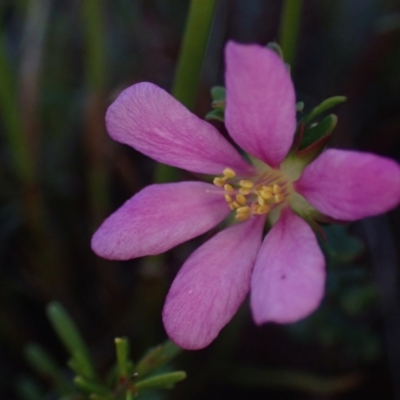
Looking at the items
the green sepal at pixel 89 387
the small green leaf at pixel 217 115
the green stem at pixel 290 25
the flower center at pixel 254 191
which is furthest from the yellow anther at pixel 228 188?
the green sepal at pixel 89 387

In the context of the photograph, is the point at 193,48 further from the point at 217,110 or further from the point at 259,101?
the point at 259,101

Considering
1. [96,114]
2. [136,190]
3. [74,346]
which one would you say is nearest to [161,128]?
[74,346]

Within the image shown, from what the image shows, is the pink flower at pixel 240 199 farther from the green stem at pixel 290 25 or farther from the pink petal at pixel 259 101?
the green stem at pixel 290 25

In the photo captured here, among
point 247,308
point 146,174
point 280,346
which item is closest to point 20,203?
point 146,174

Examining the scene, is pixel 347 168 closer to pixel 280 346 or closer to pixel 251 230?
pixel 251 230

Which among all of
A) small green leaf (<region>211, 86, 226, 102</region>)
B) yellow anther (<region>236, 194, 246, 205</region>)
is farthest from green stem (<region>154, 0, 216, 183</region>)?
yellow anther (<region>236, 194, 246, 205</region>)

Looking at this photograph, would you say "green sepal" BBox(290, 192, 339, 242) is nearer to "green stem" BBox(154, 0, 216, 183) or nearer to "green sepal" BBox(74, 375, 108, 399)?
"green stem" BBox(154, 0, 216, 183)
